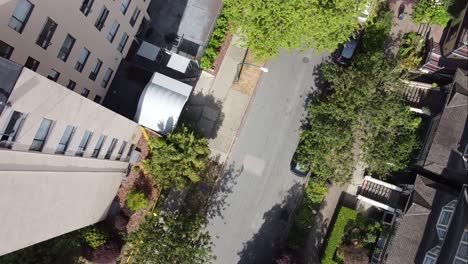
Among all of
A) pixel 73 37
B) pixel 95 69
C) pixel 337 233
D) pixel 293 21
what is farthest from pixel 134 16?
pixel 337 233

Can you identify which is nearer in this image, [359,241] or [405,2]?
[359,241]

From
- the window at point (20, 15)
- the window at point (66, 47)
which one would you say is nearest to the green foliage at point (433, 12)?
the window at point (66, 47)

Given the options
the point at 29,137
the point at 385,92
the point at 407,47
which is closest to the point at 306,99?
the point at 385,92

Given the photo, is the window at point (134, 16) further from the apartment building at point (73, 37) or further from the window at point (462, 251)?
the window at point (462, 251)

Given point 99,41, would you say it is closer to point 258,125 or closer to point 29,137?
point 29,137

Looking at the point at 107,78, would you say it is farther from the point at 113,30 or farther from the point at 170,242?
the point at 170,242

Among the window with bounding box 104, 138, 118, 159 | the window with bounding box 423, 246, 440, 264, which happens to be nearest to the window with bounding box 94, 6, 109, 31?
the window with bounding box 104, 138, 118, 159

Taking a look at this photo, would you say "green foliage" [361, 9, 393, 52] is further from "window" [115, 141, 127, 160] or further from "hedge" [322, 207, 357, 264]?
"window" [115, 141, 127, 160]
